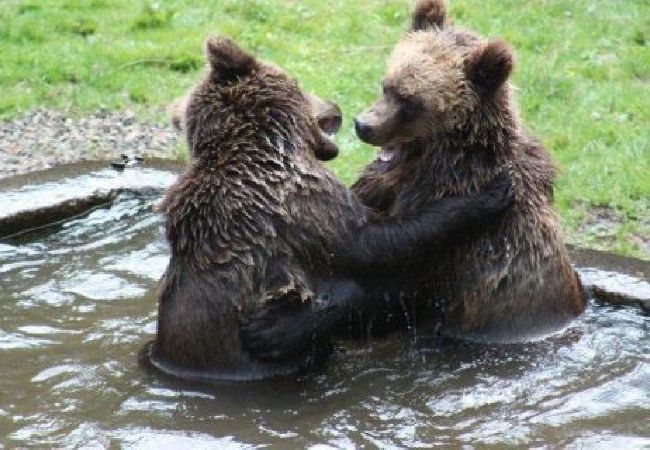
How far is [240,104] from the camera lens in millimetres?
6062

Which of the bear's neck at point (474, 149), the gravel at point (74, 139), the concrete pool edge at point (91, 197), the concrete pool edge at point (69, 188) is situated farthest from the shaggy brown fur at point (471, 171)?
the gravel at point (74, 139)

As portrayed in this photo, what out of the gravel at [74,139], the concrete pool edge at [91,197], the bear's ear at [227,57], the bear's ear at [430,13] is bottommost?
the concrete pool edge at [91,197]

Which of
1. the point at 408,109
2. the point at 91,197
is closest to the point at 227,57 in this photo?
the point at 408,109

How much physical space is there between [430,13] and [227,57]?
134 centimetres

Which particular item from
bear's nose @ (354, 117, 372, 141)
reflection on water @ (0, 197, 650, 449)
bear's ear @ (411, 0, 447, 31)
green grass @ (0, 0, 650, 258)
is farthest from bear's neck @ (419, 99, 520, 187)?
green grass @ (0, 0, 650, 258)

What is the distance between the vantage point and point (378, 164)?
6840 mm

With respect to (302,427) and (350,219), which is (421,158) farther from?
(302,427)

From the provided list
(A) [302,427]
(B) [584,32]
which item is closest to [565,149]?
(B) [584,32]

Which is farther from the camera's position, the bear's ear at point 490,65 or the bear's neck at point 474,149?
the bear's neck at point 474,149

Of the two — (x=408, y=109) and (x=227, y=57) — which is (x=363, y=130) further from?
(x=227, y=57)

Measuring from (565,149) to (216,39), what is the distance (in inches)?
174

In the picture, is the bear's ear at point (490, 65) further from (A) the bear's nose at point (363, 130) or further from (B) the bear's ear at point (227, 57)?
(B) the bear's ear at point (227, 57)

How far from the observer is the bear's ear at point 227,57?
6.01 meters

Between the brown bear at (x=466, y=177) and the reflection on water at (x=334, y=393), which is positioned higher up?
the brown bear at (x=466, y=177)
